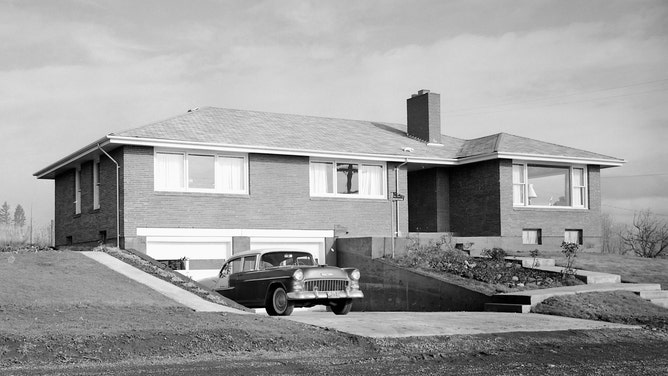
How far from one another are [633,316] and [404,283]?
7.18 metres

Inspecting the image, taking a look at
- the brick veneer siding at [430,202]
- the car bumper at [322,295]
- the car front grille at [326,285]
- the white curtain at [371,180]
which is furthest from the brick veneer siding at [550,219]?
the car front grille at [326,285]

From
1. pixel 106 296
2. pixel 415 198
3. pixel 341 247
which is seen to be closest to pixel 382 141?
pixel 415 198

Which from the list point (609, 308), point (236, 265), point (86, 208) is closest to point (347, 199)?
point (86, 208)

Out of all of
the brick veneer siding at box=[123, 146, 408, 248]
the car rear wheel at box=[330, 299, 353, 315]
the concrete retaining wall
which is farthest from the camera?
the brick veneer siding at box=[123, 146, 408, 248]

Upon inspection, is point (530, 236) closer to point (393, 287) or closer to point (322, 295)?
point (393, 287)

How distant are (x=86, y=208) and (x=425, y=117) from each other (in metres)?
14.2

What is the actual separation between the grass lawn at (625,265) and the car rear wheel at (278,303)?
1071 cm

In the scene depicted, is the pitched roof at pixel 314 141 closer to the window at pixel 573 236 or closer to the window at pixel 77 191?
the window at pixel 77 191

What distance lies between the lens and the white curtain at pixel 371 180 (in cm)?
3026

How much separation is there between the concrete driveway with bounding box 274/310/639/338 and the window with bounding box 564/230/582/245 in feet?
49.8

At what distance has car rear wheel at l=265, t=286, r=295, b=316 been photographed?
17.7 m

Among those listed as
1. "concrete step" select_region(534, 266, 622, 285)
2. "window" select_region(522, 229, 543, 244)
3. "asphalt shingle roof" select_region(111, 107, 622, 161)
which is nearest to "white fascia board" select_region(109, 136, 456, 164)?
"asphalt shingle roof" select_region(111, 107, 622, 161)

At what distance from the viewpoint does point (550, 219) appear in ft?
105

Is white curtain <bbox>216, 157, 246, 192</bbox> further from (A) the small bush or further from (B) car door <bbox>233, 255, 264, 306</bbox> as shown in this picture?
(A) the small bush
